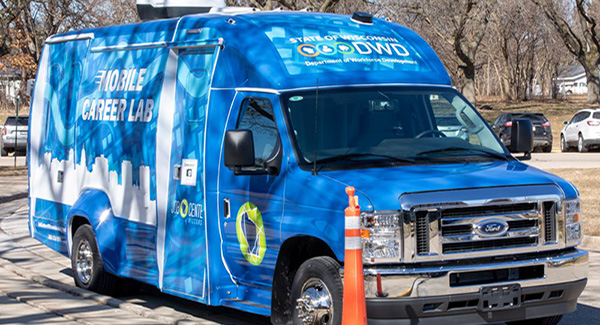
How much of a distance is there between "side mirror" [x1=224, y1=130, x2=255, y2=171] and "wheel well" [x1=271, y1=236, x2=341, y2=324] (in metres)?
0.70

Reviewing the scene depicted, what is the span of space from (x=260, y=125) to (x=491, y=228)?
2166mm

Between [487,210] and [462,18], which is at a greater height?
[462,18]

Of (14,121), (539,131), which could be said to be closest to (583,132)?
(539,131)

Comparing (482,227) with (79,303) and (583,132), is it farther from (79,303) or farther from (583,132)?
(583,132)

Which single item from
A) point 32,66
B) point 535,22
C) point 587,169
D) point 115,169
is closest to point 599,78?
point 535,22

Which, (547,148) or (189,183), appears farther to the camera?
(547,148)

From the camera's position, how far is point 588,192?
1942 cm

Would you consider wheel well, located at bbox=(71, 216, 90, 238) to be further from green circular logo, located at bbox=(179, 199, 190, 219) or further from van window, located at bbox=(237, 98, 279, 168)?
van window, located at bbox=(237, 98, 279, 168)

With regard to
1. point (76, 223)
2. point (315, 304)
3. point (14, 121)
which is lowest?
point (315, 304)

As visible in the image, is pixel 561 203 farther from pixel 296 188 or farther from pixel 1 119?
pixel 1 119

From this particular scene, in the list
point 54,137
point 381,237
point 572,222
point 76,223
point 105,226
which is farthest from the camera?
point 54,137

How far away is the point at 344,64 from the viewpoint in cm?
827

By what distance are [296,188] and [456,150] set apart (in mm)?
1368

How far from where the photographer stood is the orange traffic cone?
21.4ft
